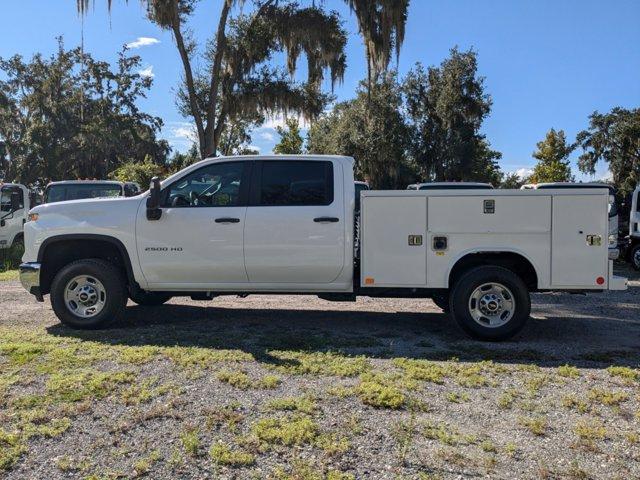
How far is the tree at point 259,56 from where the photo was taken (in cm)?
1700

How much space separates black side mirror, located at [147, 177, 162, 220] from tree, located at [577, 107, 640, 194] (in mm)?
34715

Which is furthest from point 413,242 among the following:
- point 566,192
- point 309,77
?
point 309,77

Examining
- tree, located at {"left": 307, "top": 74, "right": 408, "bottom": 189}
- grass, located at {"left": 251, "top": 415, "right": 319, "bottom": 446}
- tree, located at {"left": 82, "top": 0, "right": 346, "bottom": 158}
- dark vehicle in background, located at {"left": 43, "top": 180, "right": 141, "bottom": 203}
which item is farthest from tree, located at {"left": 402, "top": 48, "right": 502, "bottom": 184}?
grass, located at {"left": 251, "top": 415, "right": 319, "bottom": 446}

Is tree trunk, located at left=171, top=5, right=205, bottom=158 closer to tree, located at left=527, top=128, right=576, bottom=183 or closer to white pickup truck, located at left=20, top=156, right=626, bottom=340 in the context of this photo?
white pickup truck, located at left=20, top=156, right=626, bottom=340

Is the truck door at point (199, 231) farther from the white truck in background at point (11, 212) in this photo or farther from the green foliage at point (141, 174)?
the green foliage at point (141, 174)

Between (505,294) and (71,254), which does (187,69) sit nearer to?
(71,254)

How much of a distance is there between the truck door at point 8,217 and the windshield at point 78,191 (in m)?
1.46

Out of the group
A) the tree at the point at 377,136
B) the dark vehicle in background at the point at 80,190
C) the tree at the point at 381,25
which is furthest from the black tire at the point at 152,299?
the tree at the point at 377,136

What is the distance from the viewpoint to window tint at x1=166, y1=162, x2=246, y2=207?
262 inches

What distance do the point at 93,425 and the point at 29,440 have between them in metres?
0.40

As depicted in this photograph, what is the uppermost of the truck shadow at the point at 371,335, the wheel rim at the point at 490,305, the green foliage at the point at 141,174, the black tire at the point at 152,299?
the green foliage at the point at 141,174

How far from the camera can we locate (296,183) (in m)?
6.65

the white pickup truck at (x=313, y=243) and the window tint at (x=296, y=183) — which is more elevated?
the window tint at (x=296, y=183)

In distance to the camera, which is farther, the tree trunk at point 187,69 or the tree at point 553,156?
the tree at point 553,156
